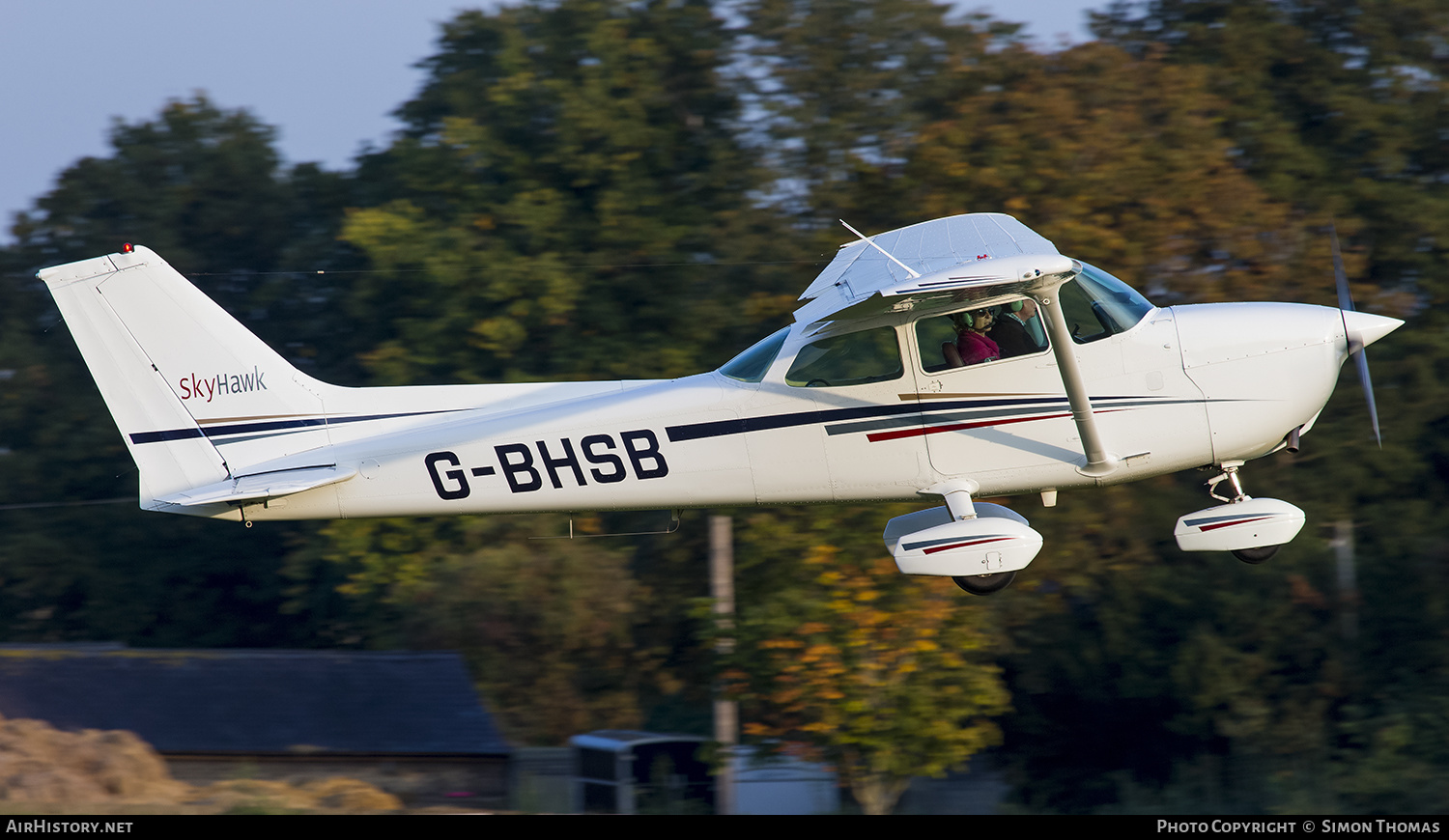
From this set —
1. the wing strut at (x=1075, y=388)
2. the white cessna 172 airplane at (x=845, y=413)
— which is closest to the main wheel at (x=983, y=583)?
the white cessna 172 airplane at (x=845, y=413)

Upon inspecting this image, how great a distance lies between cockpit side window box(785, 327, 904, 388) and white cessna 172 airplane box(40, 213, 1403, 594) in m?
0.01

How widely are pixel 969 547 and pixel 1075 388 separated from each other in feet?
3.88

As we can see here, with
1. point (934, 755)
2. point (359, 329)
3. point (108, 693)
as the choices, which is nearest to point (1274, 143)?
point (934, 755)

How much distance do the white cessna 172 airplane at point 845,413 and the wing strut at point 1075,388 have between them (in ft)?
0.05

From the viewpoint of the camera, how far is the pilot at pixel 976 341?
27.9 ft

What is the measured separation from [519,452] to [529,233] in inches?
713

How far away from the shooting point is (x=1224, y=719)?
23.7m

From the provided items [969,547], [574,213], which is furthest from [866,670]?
[574,213]

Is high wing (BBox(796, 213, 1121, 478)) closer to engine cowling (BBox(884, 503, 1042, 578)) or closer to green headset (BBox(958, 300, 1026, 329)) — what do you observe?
green headset (BBox(958, 300, 1026, 329))

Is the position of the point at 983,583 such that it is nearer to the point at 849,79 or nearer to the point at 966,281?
the point at 966,281

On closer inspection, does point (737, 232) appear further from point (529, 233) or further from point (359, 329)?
point (359, 329)

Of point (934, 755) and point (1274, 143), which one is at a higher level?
point (1274, 143)

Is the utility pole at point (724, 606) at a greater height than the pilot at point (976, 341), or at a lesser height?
lesser

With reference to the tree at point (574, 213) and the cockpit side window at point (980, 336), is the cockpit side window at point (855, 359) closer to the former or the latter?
the cockpit side window at point (980, 336)
